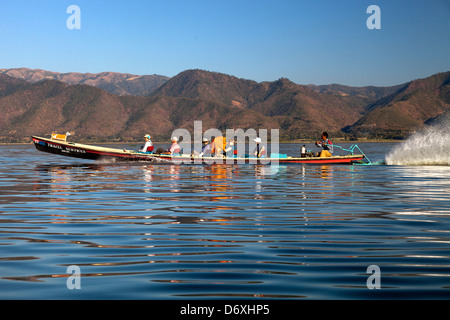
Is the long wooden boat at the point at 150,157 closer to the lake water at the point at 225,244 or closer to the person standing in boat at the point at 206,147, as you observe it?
the person standing in boat at the point at 206,147

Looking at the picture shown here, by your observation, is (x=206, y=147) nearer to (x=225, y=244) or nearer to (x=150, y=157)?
(x=150, y=157)

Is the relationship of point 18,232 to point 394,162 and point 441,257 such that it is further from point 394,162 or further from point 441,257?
point 394,162

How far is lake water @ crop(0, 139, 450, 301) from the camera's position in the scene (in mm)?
7719

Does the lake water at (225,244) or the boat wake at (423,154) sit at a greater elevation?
the boat wake at (423,154)

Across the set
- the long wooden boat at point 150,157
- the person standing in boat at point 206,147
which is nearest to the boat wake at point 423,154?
the long wooden boat at point 150,157

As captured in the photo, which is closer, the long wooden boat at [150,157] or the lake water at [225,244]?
the lake water at [225,244]

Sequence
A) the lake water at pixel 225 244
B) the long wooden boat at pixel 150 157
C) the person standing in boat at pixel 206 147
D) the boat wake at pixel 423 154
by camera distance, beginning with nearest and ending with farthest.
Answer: the lake water at pixel 225 244 → the person standing in boat at pixel 206 147 → the long wooden boat at pixel 150 157 → the boat wake at pixel 423 154

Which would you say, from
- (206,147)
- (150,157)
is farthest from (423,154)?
(150,157)

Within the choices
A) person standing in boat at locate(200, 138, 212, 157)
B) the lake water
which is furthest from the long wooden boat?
the lake water

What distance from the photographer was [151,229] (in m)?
12.9

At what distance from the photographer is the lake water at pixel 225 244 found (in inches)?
304

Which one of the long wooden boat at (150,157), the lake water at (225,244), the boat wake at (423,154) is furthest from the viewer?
the boat wake at (423,154)

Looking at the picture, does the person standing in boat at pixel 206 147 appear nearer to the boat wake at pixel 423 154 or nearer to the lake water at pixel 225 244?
the boat wake at pixel 423 154

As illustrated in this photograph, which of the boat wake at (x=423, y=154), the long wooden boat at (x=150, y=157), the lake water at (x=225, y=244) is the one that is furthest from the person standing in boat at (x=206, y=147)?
the lake water at (x=225, y=244)
